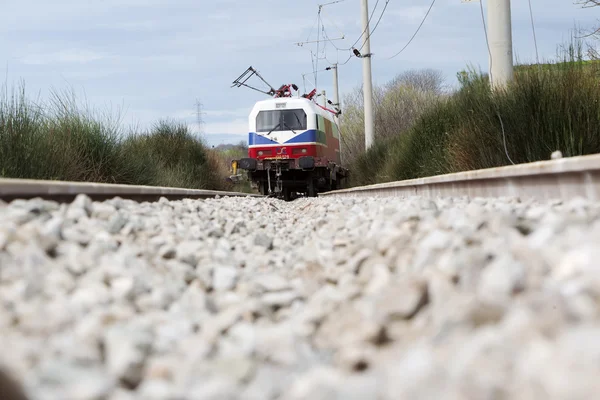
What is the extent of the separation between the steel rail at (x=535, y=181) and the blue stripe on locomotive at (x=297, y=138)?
10355mm

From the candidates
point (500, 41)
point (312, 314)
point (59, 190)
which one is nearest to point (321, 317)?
point (312, 314)

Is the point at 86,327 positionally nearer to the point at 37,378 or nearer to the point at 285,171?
the point at 37,378

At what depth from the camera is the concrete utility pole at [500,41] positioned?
Result: 27.6 feet

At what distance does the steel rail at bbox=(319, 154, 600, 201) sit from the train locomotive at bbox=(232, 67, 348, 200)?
10231 mm

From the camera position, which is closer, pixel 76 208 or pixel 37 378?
pixel 37 378

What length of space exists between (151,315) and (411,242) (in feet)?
3.81

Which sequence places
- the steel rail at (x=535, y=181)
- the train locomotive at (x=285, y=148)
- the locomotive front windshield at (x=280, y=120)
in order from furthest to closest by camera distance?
the locomotive front windshield at (x=280, y=120)
the train locomotive at (x=285, y=148)
the steel rail at (x=535, y=181)

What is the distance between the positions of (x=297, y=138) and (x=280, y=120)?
2.46ft

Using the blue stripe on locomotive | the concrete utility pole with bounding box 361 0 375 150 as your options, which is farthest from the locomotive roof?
the concrete utility pole with bounding box 361 0 375 150

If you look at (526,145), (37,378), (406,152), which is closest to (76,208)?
(37,378)

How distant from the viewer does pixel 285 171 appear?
1755cm

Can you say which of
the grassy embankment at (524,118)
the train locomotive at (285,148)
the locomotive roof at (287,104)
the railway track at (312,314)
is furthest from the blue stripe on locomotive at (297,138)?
the railway track at (312,314)

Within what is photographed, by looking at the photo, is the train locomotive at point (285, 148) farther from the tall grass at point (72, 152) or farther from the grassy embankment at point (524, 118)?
the grassy embankment at point (524, 118)

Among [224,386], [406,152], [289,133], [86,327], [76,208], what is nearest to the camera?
[224,386]
